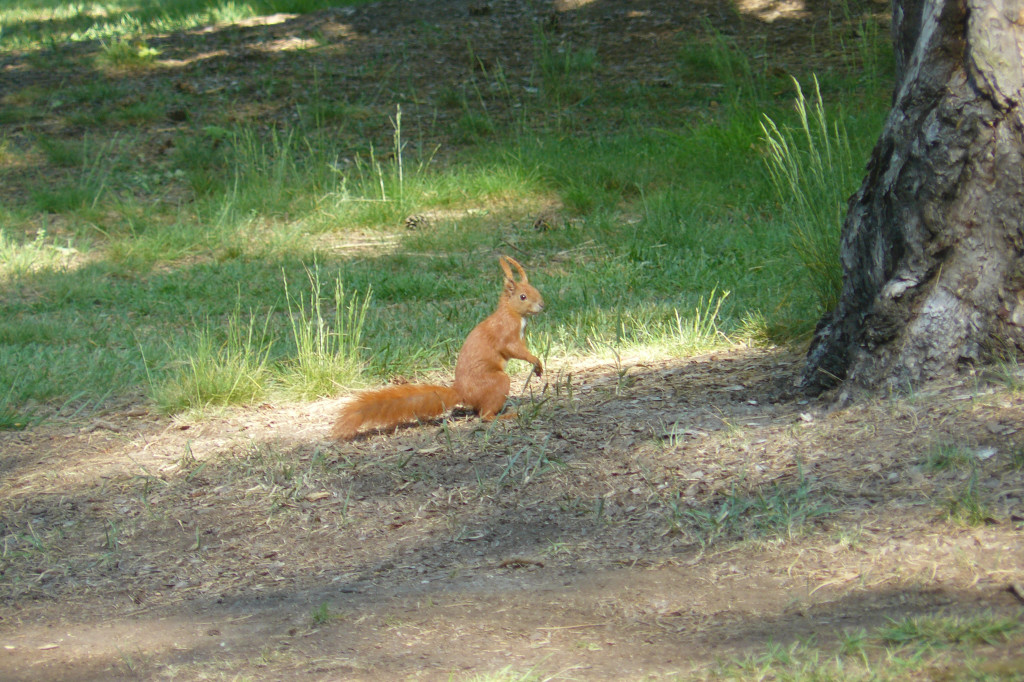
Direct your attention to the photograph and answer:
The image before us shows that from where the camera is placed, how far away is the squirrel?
3584mm

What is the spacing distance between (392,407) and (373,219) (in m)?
3.91

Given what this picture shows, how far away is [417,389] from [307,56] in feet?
24.4

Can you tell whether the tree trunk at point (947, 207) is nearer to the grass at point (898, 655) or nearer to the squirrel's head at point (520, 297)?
the grass at point (898, 655)

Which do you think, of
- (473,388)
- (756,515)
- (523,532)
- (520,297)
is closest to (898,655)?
(756,515)

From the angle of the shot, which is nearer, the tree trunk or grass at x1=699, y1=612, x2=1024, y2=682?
grass at x1=699, y1=612, x2=1024, y2=682

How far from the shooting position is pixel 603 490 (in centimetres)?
321

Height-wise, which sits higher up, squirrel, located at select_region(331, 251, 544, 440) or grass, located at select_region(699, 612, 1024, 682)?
squirrel, located at select_region(331, 251, 544, 440)

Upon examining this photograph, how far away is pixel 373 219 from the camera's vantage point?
7312 millimetres

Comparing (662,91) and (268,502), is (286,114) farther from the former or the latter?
Result: (268,502)

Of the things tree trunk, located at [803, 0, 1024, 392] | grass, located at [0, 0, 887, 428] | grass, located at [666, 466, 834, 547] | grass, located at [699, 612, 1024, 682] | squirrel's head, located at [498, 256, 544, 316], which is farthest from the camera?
grass, located at [0, 0, 887, 428]

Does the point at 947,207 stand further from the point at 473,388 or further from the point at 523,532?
the point at 473,388

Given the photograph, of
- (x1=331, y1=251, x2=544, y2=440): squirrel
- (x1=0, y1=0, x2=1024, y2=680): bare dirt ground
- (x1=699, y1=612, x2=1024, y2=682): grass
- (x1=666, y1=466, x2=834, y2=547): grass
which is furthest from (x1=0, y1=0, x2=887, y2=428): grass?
(x1=699, y1=612, x2=1024, y2=682): grass

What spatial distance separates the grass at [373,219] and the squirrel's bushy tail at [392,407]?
684 mm

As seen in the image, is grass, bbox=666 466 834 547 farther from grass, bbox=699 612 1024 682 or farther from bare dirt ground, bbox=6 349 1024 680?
grass, bbox=699 612 1024 682
